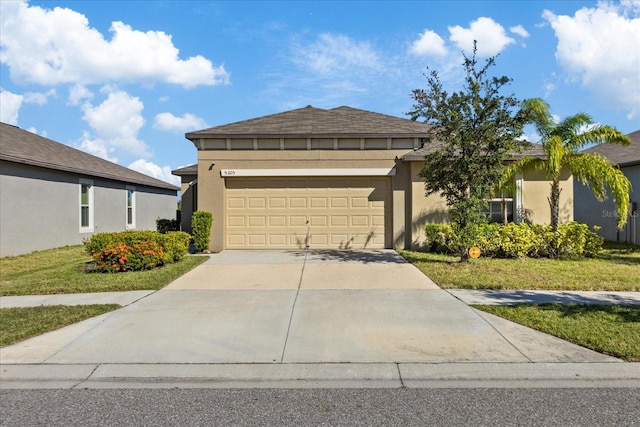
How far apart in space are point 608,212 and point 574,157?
761 cm

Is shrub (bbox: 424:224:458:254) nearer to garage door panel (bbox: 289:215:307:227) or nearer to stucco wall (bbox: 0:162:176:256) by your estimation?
garage door panel (bbox: 289:215:307:227)

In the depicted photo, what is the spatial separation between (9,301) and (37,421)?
518 centimetres

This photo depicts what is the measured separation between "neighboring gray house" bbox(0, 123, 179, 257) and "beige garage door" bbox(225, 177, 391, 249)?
7.15 m

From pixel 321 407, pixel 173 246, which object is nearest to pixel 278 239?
pixel 173 246

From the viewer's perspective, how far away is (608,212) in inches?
718

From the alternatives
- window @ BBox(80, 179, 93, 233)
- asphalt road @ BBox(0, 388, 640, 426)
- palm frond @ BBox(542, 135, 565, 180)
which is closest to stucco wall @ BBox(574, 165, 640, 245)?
palm frond @ BBox(542, 135, 565, 180)

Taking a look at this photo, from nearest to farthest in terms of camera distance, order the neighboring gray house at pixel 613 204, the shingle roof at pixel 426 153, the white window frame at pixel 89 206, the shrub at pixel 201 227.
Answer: the shrub at pixel 201 227
the shingle roof at pixel 426 153
the neighboring gray house at pixel 613 204
the white window frame at pixel 89 206

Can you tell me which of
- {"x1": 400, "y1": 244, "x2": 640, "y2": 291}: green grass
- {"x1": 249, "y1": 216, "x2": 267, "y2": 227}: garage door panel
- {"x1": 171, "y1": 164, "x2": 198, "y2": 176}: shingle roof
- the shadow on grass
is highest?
{"x1": 171, "y1": 164, "x2": 198, "y2": 176}: shingle roof

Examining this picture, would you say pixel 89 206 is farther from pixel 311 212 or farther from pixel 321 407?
pixel 321 407

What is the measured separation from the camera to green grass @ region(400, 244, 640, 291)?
8461mm

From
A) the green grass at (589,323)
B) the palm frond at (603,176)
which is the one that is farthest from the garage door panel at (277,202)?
the palm frond at (603,176)

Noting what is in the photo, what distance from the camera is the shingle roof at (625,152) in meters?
16.3

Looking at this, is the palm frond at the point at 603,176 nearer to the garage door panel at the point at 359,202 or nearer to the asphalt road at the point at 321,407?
the garage door panel at the point at 359,202

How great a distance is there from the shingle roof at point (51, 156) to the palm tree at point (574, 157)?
51.7 feet
